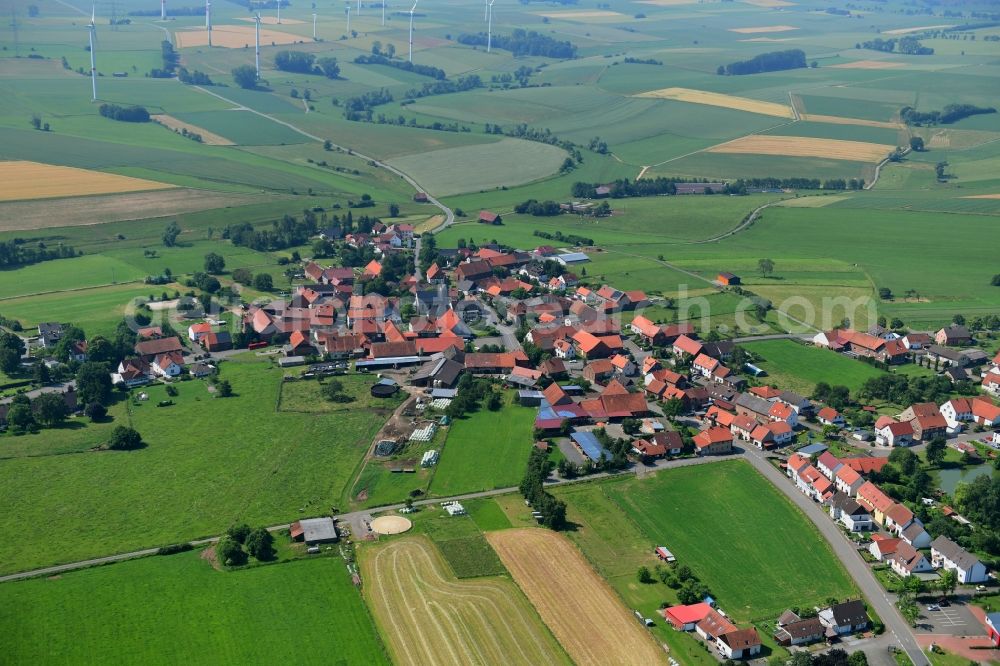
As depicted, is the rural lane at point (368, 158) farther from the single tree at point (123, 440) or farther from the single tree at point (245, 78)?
the single tree at point (123, 440)

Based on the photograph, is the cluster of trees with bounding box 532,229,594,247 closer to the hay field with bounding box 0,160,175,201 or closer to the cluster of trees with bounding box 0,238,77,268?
the hay field with bounding box 0,160,175,201

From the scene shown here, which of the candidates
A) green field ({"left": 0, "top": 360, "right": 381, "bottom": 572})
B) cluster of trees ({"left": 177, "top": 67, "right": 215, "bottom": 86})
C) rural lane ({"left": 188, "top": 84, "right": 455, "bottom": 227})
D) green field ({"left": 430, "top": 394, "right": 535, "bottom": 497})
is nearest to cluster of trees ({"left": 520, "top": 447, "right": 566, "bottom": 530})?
green field ({"left": 430, "top": 394, "right": 535, "bottom": 497})

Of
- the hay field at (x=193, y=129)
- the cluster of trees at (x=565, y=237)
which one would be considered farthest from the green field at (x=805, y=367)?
the hay field at (x=193, y=129)

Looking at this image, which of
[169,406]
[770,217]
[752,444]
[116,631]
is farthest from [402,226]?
[116,631]

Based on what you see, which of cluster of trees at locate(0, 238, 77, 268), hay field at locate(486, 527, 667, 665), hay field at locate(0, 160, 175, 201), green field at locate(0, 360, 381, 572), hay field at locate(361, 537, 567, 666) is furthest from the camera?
hay field at locate(0, 160, 175, 201)

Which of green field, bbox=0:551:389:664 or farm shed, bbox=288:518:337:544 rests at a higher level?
farm shed, bbox=288:518:337:544

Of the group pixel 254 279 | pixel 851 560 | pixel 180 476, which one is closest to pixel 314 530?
pixel 180 476

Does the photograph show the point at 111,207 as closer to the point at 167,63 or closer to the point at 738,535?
the point at 738,535
